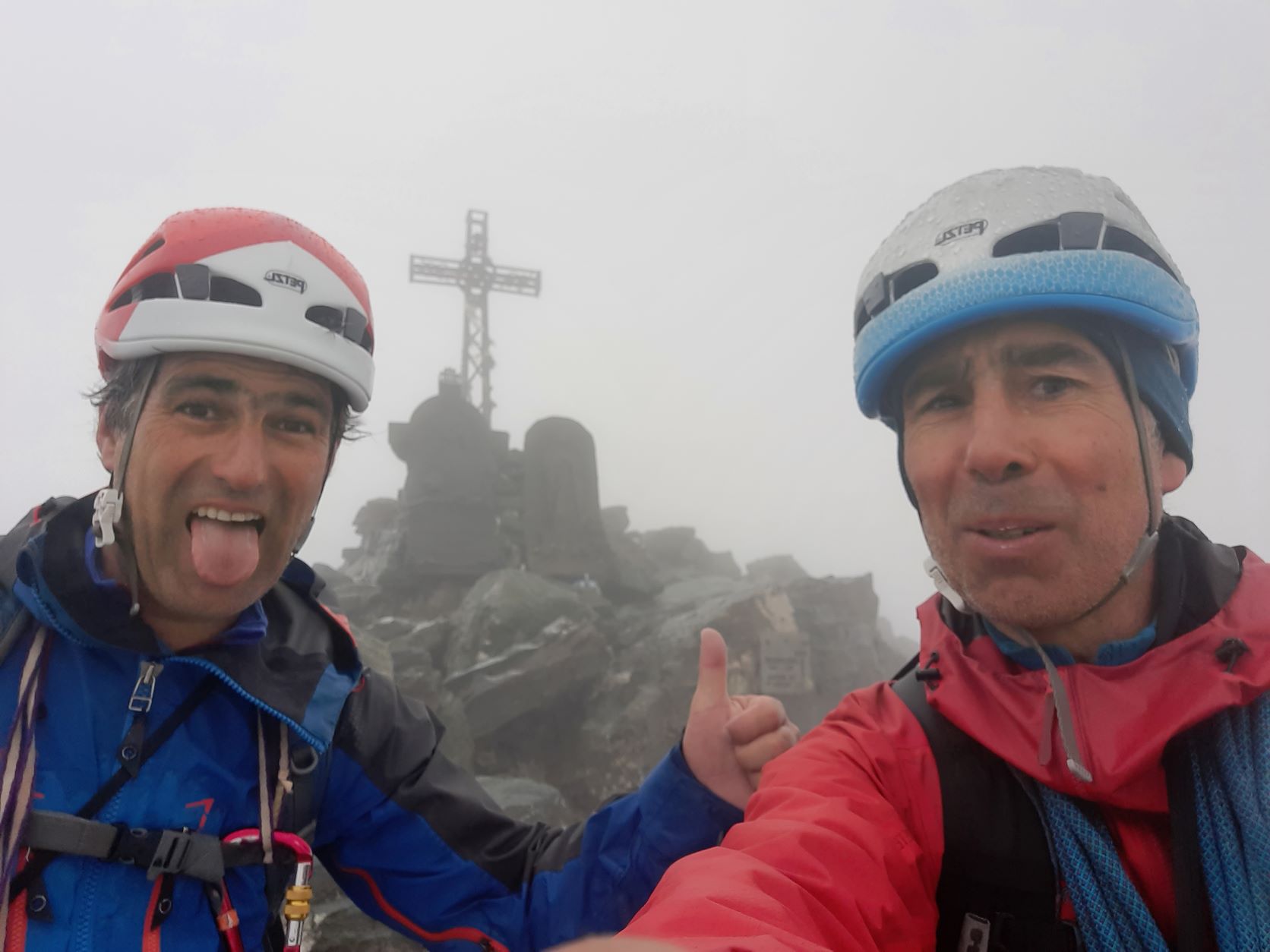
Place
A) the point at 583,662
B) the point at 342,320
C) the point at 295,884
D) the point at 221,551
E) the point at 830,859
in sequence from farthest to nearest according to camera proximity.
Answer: the point at 583,662
the point at 342,320
the point at 221,551
the point at 295,884
the point at 830,859

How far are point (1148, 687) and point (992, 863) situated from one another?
66cm

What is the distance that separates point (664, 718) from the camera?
1310 centimetres

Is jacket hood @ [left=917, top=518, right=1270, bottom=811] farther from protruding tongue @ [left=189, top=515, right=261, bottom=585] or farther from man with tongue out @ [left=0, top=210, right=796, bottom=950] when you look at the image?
protruding tongue @ [left=189, top=515, right=261, bottom=585]

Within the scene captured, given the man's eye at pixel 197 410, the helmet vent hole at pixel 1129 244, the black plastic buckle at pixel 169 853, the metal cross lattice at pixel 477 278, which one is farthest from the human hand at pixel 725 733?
the metal cross lattice at pixel 477 278

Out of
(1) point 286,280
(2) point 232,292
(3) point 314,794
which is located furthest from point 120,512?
(3) point 314,794

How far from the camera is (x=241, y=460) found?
255 centimetres

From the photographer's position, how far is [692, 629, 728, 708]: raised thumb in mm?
2594

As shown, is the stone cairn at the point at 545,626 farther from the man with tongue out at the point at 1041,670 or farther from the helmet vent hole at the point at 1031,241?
the helmet vent hole at the point at 1031,241

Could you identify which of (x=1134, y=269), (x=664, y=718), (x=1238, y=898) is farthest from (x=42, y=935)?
(x=664, y=718)

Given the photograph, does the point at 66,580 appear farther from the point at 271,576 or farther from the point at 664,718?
the point at 664,718

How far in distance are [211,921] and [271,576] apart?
3.97ft

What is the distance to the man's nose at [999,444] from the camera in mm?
1923

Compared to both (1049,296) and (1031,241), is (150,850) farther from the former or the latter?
(1031,241)

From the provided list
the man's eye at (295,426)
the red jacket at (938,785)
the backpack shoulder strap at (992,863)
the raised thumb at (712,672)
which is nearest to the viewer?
the red jacket at (938,785)
